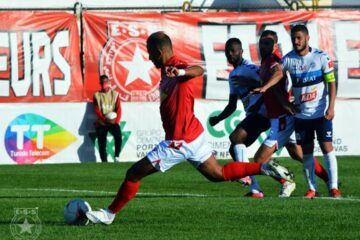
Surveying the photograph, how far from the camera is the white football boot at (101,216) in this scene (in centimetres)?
1240

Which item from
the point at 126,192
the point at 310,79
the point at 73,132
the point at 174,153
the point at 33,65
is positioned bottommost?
the point at 73,132

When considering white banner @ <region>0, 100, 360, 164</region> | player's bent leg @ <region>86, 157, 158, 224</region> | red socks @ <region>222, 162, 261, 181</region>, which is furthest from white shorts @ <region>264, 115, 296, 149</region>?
white banner @ <region>0, 100, 360, 164</region>

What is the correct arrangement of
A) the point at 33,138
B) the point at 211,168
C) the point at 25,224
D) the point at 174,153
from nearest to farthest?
the point at 25,224 < the point at 174,153 < the point at 211,168 < the point at 33,138

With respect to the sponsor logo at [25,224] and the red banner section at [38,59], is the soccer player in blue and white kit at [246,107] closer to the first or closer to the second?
the sponsor logo at [25,224]

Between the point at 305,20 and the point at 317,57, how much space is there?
14.2 metres

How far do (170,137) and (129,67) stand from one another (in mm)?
16235

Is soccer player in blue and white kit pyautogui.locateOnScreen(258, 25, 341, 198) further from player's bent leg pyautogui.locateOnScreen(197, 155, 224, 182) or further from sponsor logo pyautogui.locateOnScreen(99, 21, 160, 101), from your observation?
sponsor logo pyautogui.locateOnScreen(99, 21, 160, 101)

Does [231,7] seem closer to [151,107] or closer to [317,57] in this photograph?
[151,107]

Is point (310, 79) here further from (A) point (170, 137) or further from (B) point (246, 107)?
(A) point (170, 137)

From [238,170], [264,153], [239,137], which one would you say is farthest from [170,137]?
[239,137]

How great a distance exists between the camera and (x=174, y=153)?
12766 millimetres

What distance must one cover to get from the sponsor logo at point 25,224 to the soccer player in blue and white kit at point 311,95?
439 centimetres

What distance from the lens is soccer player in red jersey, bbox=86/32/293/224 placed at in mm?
12586

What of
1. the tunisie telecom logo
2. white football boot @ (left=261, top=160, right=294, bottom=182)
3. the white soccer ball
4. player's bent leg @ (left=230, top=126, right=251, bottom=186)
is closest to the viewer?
white football boot @ (left=261, top=160, right=294, bottom=182)
